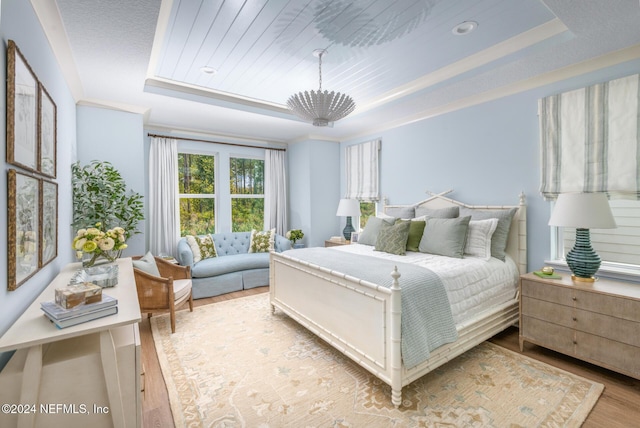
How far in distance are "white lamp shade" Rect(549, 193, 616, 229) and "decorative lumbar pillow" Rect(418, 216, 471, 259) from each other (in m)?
0.80

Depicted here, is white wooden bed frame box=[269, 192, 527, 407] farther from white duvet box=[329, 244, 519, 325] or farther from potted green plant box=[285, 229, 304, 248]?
potted green plant box=[285, 229, 304, 248]

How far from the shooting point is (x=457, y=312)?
2.33 metres

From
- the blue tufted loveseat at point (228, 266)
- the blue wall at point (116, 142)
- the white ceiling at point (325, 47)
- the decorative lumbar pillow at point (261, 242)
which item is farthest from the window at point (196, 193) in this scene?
the white ceiling at point (325, 47)

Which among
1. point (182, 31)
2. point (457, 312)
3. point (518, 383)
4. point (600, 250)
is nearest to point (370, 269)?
point (457, 312)

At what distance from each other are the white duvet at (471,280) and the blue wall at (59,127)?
256cm

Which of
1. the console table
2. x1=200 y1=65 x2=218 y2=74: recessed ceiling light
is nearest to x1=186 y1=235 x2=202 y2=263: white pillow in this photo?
x1=200 y1=65 x2=218 y2=74: recessed ceiling light

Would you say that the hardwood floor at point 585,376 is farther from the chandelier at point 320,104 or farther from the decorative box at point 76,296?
the chandelier at point 320,104

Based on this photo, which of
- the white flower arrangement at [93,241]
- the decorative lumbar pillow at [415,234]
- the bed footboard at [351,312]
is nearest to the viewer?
the bed footboard at [351,312]

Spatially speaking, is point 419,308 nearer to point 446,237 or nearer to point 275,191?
point 446,237

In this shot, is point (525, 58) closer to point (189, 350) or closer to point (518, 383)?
point (518, 383)

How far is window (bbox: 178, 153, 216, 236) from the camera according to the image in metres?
4.96

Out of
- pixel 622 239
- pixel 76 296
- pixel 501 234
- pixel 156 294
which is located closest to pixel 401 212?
pixel 501 234

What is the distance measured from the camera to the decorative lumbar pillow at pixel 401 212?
13.3 feet

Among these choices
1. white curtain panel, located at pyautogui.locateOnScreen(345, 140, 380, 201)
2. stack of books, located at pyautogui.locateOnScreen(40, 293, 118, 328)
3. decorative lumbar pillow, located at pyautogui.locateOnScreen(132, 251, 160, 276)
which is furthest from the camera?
white curtain panel, located at pyautogui.locateOnScreen(345, 140, 380, 201)
